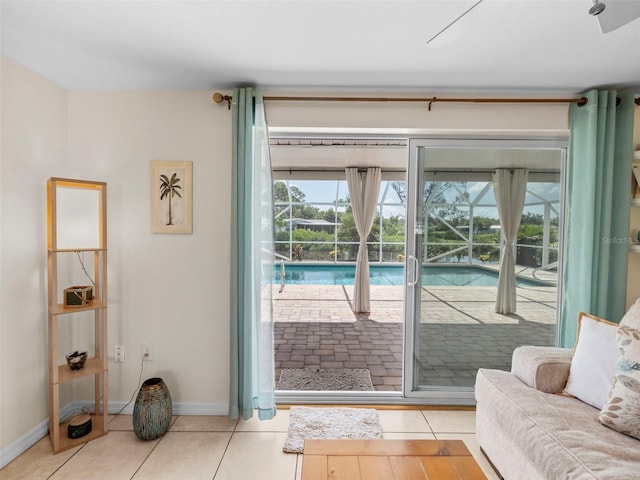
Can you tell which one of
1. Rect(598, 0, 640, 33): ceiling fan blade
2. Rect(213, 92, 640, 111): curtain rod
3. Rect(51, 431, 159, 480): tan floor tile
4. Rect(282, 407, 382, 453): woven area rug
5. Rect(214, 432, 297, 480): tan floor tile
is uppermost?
Rect(213, 92, 640, 111): curtain rod

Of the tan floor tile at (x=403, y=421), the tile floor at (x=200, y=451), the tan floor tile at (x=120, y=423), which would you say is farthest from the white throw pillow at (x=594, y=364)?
the tan floor tile at (x=120, y=423)

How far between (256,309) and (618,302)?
7.92ft

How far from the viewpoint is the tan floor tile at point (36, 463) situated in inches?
66.1

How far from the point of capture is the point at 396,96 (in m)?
2.19

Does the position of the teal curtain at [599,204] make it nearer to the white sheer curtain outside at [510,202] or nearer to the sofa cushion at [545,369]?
the white sheer curtain outside at [510,202]

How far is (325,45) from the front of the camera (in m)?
1.66

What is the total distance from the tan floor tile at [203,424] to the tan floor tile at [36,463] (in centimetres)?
55

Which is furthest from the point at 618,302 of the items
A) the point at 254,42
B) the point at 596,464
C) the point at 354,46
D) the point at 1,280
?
the point at 1,280

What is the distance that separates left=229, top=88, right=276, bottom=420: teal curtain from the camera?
2.08 meters

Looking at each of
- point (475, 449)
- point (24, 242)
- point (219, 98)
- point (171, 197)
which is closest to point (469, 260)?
point (475, 449)

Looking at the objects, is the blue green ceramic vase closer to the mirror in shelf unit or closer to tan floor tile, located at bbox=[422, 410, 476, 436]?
tan floor tile, located at bbox=[422, 410, 476, 436]

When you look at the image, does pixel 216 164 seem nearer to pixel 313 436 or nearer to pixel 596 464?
pixel 313 436

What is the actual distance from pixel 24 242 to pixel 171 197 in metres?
0.84

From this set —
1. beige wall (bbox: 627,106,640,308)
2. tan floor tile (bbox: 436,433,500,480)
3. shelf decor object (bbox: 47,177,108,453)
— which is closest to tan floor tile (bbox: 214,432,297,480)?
shelf decor object (bbox: 47,177,108,453)
